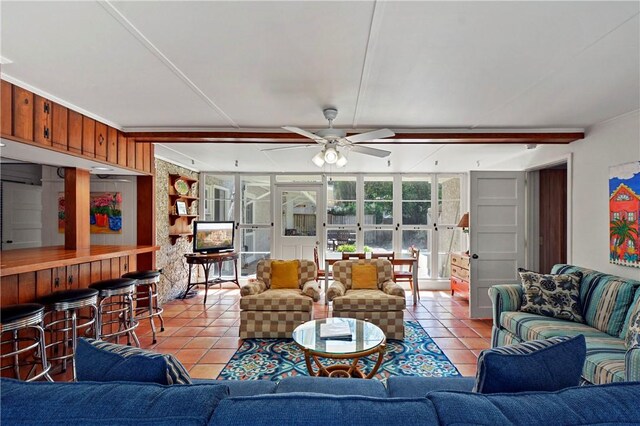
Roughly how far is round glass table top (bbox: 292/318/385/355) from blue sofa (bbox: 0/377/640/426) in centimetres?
138

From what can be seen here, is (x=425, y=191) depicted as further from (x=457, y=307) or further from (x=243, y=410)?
(x=243, y=410)

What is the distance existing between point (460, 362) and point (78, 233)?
422 centimetres

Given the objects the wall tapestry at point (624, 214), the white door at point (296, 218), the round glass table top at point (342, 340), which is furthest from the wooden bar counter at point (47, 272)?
the wall tapestry at point (624, 214)

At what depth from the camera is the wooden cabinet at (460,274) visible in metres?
4.86

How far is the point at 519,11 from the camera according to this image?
143 cm

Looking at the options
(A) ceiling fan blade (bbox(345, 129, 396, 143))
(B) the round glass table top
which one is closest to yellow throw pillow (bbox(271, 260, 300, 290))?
(B) the round glass table top

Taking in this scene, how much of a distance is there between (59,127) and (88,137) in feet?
1.08

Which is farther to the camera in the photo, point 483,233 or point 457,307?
point 457,307

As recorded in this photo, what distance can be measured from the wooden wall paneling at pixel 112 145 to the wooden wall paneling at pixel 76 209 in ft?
1.55

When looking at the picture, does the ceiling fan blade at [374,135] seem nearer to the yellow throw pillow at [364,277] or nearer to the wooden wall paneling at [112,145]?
the yellow throw pillow at [364,277]

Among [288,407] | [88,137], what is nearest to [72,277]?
[88,137]

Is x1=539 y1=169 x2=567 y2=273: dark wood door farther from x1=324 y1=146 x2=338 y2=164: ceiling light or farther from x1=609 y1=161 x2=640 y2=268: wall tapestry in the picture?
x1=324 y1=146 x2=338 y2=164: ceiling light

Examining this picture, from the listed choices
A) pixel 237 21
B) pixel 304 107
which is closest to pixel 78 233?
pixel 304 107

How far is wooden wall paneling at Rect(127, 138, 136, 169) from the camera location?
11.5 feet
